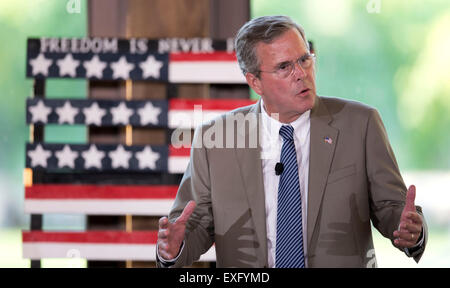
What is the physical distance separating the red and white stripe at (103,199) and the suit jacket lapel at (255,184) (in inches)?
42.9

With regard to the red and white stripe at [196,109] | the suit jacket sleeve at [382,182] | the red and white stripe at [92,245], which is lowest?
the red and white stripe at [92,245]

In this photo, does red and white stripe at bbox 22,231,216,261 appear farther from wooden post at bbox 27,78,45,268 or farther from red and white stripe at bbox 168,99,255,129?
red and white stripe at bbox 168,99,255,129

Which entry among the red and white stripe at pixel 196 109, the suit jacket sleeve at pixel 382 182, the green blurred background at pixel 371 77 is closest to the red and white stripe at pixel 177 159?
the red and white stripe at pixel 196 109

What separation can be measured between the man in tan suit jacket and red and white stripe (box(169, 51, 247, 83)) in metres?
0.91

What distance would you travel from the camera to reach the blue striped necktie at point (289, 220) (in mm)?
1731

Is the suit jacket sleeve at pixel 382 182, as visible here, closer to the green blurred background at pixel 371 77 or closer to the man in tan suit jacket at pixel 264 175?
the man in tan suit jacket at pixel 264 175

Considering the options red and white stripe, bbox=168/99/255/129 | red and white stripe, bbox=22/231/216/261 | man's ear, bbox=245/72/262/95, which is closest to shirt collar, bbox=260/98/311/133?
man's ear, bbox=245/72/262/95

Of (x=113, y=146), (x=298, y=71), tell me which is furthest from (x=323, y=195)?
(x=113, y=146)

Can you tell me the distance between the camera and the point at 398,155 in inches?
121

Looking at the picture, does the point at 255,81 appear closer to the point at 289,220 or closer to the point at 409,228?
the point at 289,220

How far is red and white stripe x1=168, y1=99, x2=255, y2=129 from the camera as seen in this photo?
290 centimetres

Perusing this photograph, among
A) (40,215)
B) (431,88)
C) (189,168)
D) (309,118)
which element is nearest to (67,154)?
(40,215)

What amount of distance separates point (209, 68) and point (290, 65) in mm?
1100

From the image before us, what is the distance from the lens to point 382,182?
1755 mm
